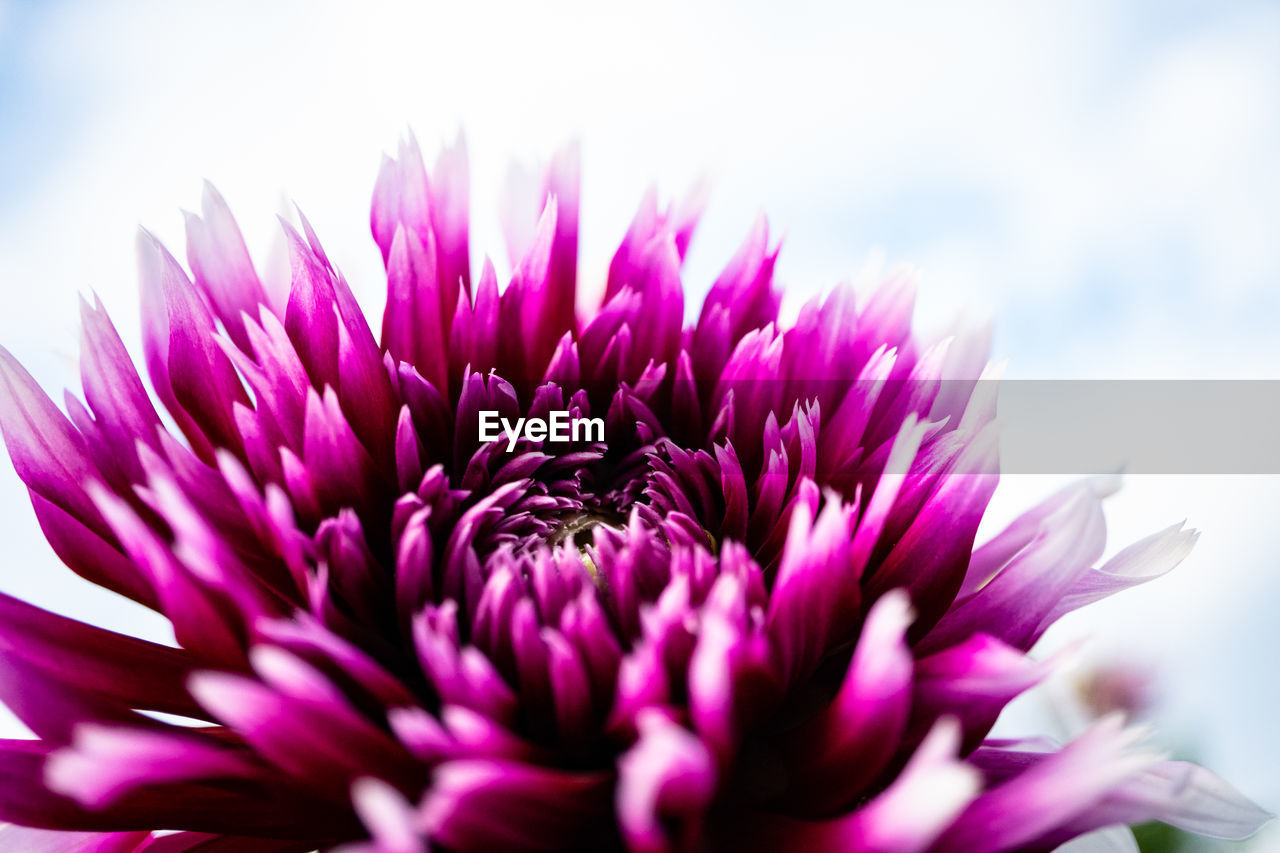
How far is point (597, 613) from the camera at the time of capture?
25 cm

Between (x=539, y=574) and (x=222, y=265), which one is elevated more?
(x=222, y=265)

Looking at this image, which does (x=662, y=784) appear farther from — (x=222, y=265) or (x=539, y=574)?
(x=222, y=265)

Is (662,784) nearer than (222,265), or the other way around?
A: (662,784)

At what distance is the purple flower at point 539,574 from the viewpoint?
22cm

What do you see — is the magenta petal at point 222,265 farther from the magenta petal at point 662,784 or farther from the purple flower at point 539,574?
the magenta petal at point 662,784

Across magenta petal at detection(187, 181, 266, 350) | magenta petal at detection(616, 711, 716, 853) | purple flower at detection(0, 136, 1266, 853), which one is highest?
magenta petal at detection(187, 181, 266, 350)

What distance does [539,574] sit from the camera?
283 mm

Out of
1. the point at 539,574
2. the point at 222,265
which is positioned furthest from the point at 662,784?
the point at 222,265

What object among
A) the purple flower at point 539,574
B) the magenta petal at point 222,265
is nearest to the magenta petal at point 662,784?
the purple flower at point 539,574

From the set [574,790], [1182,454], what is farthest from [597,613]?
[1182,454]

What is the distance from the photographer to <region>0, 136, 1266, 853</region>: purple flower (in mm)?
225

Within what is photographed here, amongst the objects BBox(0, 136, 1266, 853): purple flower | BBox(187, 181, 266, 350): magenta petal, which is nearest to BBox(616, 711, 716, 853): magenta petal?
BBox(0, 136, 1266, 853): purple flower

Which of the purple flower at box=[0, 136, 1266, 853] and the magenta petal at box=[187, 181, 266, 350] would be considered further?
the magenta petal at box=[187, 181, 266, 350]

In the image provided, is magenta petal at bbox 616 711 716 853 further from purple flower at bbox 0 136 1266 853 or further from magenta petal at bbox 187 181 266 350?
magenta petal at bbox 187 181 266 350
